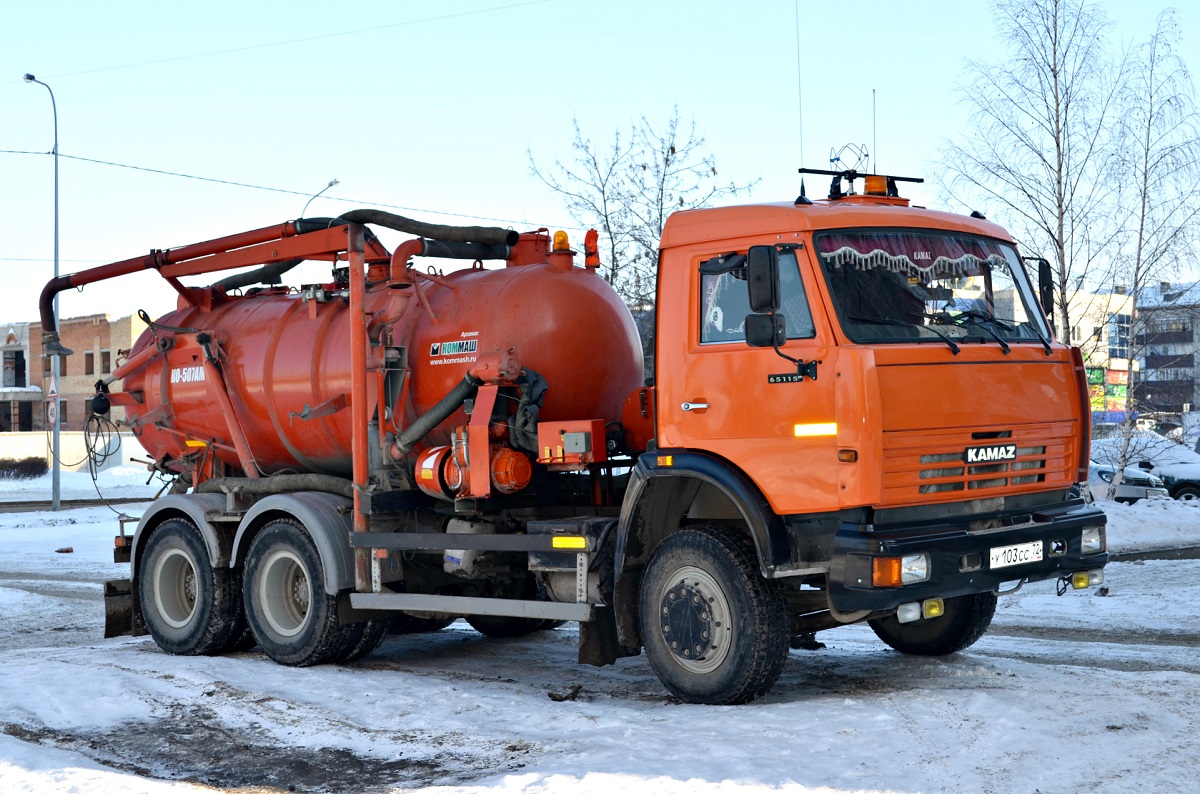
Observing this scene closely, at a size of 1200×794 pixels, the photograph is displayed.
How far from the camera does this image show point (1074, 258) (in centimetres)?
2005

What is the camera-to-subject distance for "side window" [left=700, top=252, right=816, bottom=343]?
7211mm

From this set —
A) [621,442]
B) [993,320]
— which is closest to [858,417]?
[993,320]

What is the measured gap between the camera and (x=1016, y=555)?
737cm

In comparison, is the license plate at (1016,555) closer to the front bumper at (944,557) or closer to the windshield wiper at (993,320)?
the front bumper at (944,557)

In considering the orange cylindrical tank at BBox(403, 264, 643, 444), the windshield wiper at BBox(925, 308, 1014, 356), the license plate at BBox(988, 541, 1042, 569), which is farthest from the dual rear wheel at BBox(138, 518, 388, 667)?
the windshield wiper at BBox(925, 308, 1014, 356)

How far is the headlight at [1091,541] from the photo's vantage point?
7757 millimetres

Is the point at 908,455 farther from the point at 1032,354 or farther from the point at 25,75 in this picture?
the point at 25,75

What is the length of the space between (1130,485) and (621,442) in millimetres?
20584

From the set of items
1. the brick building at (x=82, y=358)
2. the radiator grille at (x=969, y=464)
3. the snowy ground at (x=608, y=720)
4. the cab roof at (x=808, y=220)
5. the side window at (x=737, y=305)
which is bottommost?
the snowy ground at (x=608, y=720)

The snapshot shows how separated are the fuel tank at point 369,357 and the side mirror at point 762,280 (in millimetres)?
2306

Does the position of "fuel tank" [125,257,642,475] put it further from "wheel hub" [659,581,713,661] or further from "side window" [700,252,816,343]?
"wheel hub" [659,581,713,661]

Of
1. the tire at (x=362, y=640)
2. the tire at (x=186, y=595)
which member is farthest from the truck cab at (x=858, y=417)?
the tire at (x=186, y=595)

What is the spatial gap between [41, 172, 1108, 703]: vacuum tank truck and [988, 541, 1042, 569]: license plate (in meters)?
0.01

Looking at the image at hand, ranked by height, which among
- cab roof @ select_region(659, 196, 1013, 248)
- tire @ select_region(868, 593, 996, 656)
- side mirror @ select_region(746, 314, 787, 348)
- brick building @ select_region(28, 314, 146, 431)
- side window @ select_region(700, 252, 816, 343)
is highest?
brick building @ select_region(28, 314, 146, 431)
